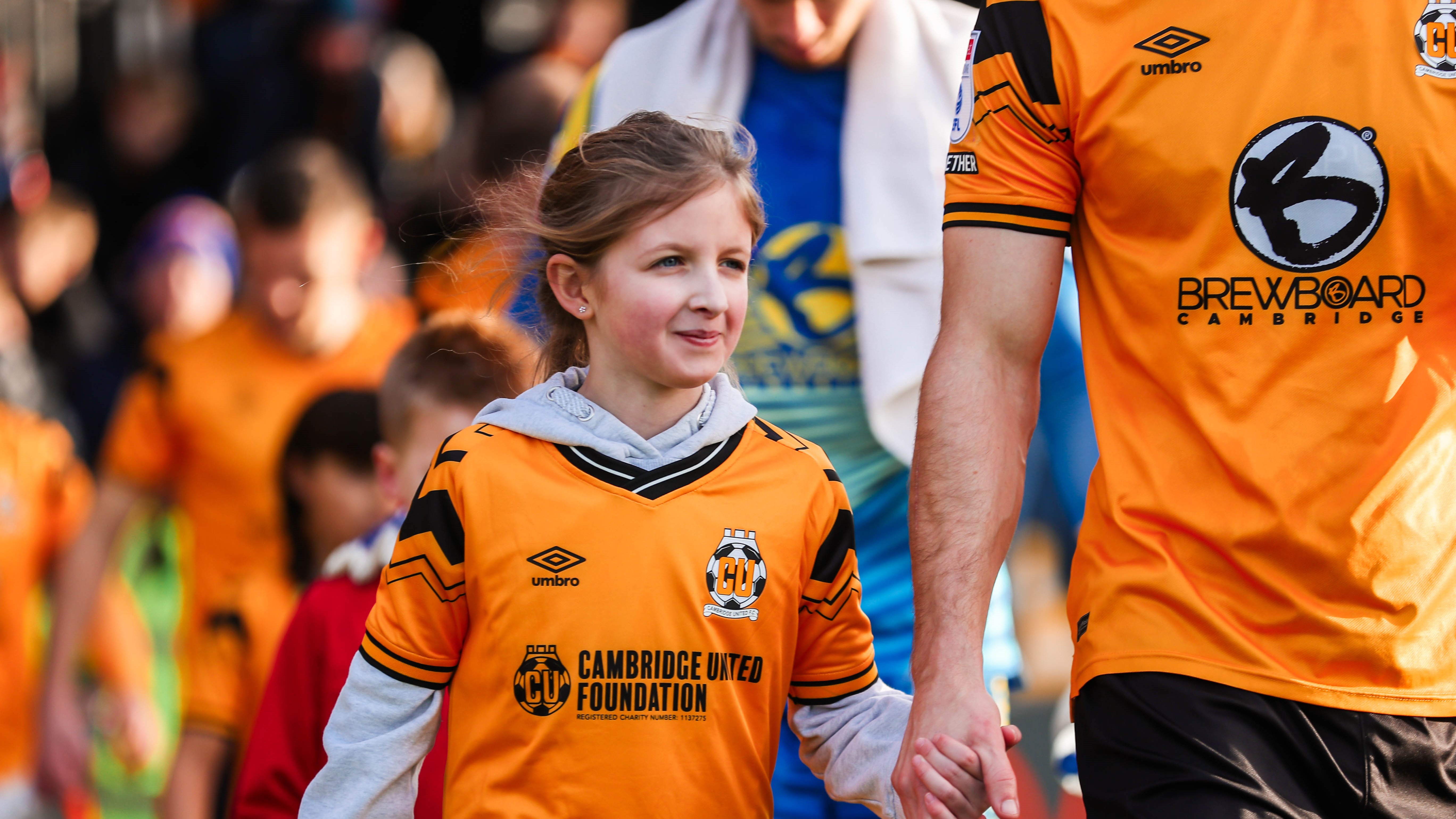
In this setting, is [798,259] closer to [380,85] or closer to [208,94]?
[380,85]

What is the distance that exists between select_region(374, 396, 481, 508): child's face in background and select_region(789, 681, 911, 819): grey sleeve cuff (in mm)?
1009

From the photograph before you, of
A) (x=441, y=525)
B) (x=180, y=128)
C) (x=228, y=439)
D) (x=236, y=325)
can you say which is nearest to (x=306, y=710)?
(x=441, y=525)

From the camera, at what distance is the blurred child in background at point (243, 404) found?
5.52 m

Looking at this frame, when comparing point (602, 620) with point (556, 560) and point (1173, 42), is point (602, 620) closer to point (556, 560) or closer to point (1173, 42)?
point (556, 560)

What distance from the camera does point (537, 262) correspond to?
2.91 meters

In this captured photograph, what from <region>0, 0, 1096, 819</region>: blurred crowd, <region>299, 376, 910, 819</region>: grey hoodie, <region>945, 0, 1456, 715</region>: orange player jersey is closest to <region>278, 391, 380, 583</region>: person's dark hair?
<region>0, 0, 1096, 819</region>: blurred crowd

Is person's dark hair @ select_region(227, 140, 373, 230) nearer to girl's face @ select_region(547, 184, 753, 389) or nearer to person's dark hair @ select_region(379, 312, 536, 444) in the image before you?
person's dark hair @ select_region(379, 312, 536, 444)

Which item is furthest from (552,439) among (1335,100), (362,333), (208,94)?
(208,94)

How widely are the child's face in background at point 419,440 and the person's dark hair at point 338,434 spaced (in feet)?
2.64

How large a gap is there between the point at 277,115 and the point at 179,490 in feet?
12.0

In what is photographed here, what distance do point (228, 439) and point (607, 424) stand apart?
331cm

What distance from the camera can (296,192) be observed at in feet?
18.2

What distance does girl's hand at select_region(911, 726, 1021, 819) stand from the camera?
2.40 m

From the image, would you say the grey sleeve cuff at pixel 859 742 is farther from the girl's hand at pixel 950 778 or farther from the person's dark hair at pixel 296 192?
the person's dark hair at pixel 296 192
